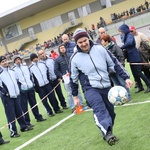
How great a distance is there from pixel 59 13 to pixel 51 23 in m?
1.80

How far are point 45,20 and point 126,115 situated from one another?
132 ft

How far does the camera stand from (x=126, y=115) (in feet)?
22.4

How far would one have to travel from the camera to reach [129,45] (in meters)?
8.34

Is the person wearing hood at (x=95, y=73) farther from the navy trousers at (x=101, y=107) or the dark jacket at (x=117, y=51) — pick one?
the dark jacket at (x=117, y=51)

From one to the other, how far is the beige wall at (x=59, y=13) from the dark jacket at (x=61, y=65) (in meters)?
30.8

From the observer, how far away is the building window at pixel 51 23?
148 ft

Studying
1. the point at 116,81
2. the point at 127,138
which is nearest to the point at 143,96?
the point at 116,81

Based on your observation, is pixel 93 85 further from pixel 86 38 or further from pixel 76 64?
pixel 86 38

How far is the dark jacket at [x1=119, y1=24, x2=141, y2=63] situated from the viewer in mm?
8289

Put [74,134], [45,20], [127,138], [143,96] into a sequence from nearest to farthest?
[127,138]
[74,134]
[143,96]
[45,20]

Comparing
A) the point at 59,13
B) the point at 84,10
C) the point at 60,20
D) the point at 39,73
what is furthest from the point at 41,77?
the point at 59,13

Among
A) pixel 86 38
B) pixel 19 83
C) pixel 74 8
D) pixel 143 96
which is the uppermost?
pixel 74 8

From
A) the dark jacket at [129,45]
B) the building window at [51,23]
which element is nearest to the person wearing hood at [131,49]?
the dark jacket at [129,45]

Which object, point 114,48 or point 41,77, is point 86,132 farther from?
point 41,77
